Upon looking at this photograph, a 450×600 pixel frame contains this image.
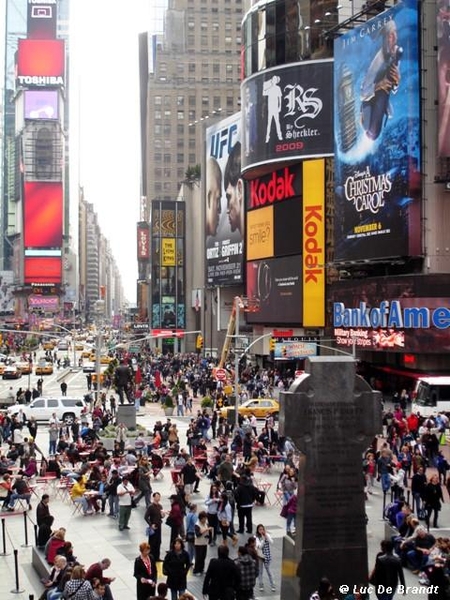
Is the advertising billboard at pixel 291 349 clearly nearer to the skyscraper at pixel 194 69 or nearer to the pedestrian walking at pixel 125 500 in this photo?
the pedestrian walking at pixel 125 500

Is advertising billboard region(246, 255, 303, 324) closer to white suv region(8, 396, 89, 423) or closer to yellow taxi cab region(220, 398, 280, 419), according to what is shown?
yellow taxi cab region(220, 398, 280, 419)

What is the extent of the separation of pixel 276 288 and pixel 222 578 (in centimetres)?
6283

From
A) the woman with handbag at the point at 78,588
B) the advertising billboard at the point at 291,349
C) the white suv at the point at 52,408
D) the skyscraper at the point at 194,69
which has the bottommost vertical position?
the white suv at the point at 52,408

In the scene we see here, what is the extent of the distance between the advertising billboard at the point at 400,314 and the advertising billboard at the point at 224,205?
30.8 m

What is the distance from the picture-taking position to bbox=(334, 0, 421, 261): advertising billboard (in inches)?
2052

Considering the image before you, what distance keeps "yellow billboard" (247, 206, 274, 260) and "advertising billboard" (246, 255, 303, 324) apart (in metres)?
0.85

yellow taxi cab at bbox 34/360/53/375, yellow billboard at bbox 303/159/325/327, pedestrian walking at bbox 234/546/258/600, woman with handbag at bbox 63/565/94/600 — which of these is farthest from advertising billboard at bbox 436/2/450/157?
woman with handbag at bbox 63/565/94/600

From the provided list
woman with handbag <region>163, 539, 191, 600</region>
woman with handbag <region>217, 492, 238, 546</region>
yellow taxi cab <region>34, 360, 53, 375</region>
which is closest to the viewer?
woman with handbag <region>163, 539, 191, 600</region>

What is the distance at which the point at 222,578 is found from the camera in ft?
42.2

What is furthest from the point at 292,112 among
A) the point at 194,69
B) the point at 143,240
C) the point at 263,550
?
the point at 143,240

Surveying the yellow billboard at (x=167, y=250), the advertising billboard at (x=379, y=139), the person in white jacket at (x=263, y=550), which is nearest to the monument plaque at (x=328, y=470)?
the person in white jacket at (x=263, y=550)

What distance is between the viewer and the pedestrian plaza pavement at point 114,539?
15898mm

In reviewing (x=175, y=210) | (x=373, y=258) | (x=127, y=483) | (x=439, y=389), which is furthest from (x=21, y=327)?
(x=127, y=483)

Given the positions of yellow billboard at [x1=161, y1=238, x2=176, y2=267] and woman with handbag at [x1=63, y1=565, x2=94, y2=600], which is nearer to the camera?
woman with handbag at [x1=63, y1=565, x2=94, y2=600]
